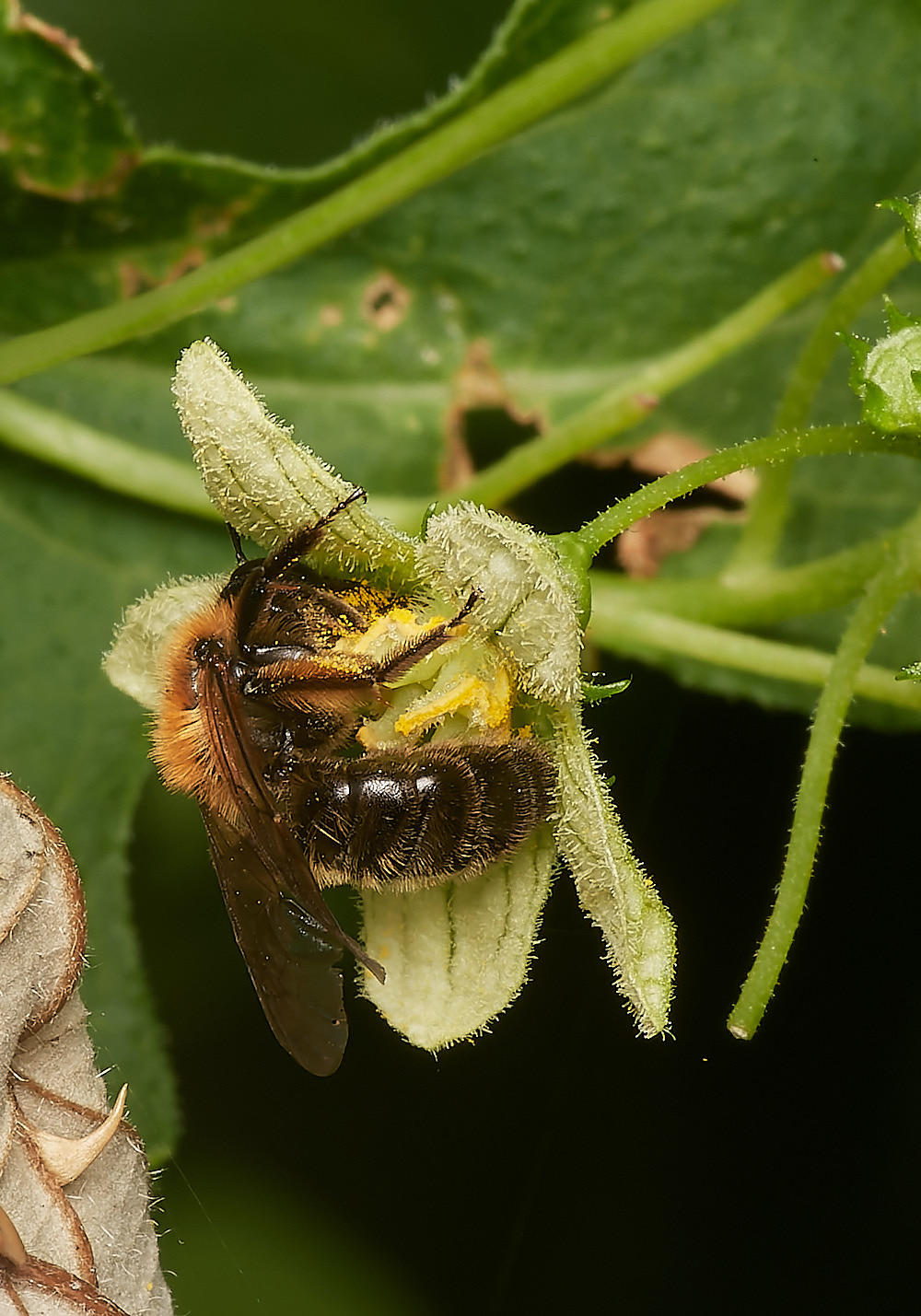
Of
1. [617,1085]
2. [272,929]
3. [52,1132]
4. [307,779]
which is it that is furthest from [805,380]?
[52,1132]

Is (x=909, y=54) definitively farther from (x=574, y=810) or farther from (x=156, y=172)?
(x=574, y=810)

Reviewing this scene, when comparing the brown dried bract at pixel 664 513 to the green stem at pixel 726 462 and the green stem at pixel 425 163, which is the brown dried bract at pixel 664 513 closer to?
the green stem at pixel 425 163

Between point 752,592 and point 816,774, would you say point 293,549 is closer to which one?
point 816,774

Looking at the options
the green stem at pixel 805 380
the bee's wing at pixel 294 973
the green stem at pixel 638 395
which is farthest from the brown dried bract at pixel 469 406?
the bee's wing at pixel 294 973

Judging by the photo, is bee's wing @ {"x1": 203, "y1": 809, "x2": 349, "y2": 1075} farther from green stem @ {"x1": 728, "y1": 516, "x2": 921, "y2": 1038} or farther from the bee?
green stem @ {"x1": 728, "y1": 516, "x2": 921, "y2": 1038}

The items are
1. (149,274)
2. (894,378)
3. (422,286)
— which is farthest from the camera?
(422,286)

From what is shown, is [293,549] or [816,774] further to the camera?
[816,774]
